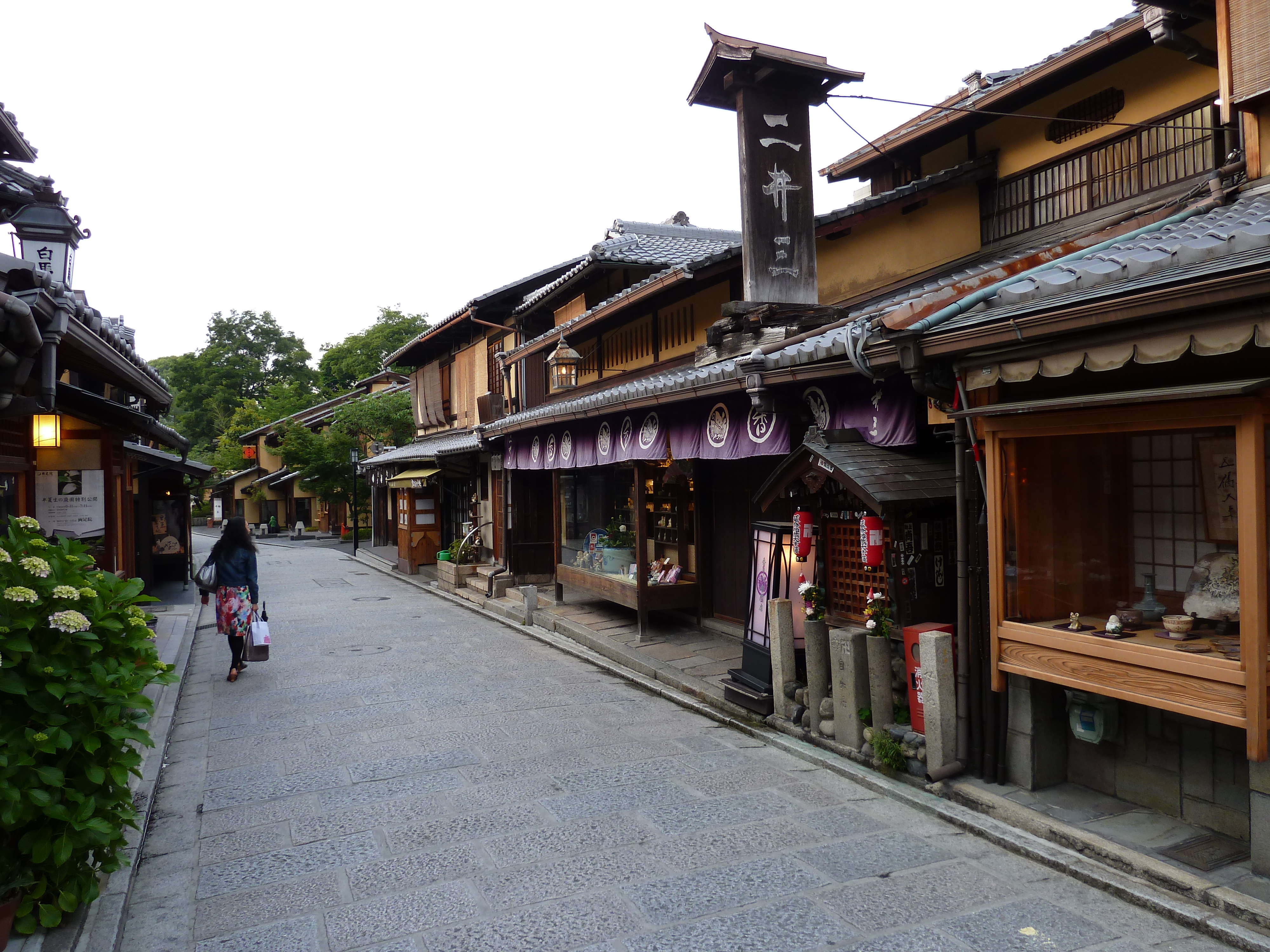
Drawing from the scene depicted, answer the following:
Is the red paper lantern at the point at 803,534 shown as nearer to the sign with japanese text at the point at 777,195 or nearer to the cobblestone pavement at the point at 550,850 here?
the cobblestone pavement at the point at 550,850

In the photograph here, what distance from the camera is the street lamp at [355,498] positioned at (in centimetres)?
3519

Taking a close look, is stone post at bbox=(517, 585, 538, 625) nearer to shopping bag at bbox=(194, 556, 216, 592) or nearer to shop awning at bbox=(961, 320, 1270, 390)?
shopping bag at bbox=(194, 556, 216, 592)

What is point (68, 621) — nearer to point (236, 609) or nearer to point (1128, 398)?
point (1128, 398)

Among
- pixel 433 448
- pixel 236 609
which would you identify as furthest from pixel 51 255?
pixel 433 448

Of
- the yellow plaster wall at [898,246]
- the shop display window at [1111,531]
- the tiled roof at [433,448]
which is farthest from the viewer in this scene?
the tiled roof at [433,448]

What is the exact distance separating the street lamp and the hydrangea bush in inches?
1195

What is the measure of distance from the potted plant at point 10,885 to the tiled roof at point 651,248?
34.9ft

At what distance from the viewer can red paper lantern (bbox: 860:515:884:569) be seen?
7.52 m

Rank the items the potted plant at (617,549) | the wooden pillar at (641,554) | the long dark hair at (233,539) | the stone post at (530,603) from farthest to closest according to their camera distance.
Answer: the stone post at (530,603) → the potted plant at (617,549) → the wooden pillar at (641,554) → the long dark hair at (233,539)

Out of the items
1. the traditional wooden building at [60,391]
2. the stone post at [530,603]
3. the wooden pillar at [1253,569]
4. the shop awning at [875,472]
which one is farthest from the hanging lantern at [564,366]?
the wooden pillar at [1253,569]

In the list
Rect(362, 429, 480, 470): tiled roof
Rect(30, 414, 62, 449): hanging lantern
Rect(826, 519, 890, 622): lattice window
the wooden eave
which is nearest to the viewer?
the wooden eave

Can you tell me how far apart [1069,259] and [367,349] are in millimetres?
58987

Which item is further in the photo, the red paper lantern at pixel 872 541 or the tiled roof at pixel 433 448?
the tiled roof at pixel 433 448

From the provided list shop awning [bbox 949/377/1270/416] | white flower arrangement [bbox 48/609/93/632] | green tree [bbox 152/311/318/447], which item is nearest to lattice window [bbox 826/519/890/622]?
shop awning [bbox 949/377/1270/416]
